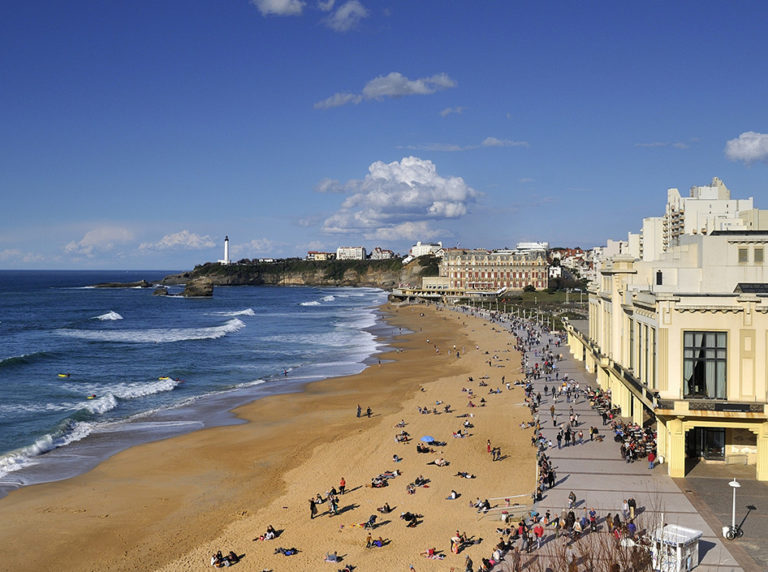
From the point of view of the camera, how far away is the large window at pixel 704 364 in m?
22.6

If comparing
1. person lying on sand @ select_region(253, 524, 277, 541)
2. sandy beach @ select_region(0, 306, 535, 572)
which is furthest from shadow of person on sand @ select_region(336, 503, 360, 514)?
person lying on sand @ select_region(253, 524, 277, 541)

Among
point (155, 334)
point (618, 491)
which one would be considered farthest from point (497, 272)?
point (618, 491)

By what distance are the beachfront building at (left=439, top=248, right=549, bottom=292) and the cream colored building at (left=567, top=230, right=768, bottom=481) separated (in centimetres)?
12702

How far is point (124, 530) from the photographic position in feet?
78.0

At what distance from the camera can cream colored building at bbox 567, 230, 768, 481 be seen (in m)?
22.2

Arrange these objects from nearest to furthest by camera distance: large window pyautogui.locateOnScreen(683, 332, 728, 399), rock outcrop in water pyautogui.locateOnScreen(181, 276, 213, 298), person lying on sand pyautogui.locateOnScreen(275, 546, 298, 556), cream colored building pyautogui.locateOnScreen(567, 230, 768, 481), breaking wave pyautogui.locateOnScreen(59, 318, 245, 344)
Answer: person lying on sand pyautogui.locateOnScreen(275, 546, 298, 556) < cream colored building pyautogui.locateOnScreen(567, 230, 768, 481) < large window pyautogui.locateOnScreen(683, 332, 728, 399) < breaking wave pyautogui.locateOnScreen(59, 318, 245, 344) < rock outcrop in water pyautogui.locateOnScreen(181, 276, 213, 298)

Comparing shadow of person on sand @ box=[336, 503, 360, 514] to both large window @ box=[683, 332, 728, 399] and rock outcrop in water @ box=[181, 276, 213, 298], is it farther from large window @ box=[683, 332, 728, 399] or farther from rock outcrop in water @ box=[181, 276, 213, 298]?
rock outcrop in water @ box=[181, 276, 213, 298]

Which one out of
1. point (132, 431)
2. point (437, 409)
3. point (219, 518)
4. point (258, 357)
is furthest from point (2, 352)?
point (219, 518)

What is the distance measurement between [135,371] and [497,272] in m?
110

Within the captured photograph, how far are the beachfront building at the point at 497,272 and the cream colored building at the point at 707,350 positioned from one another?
127022mm

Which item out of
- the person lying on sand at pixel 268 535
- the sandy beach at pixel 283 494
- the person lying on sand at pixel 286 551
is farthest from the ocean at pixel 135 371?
the person lying on sand at pixel 286 551

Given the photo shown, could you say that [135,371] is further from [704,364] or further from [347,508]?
[704,364]

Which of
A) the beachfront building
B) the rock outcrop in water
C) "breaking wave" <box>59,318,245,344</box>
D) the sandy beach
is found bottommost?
the sandy beach

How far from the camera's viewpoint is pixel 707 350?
22.8m
